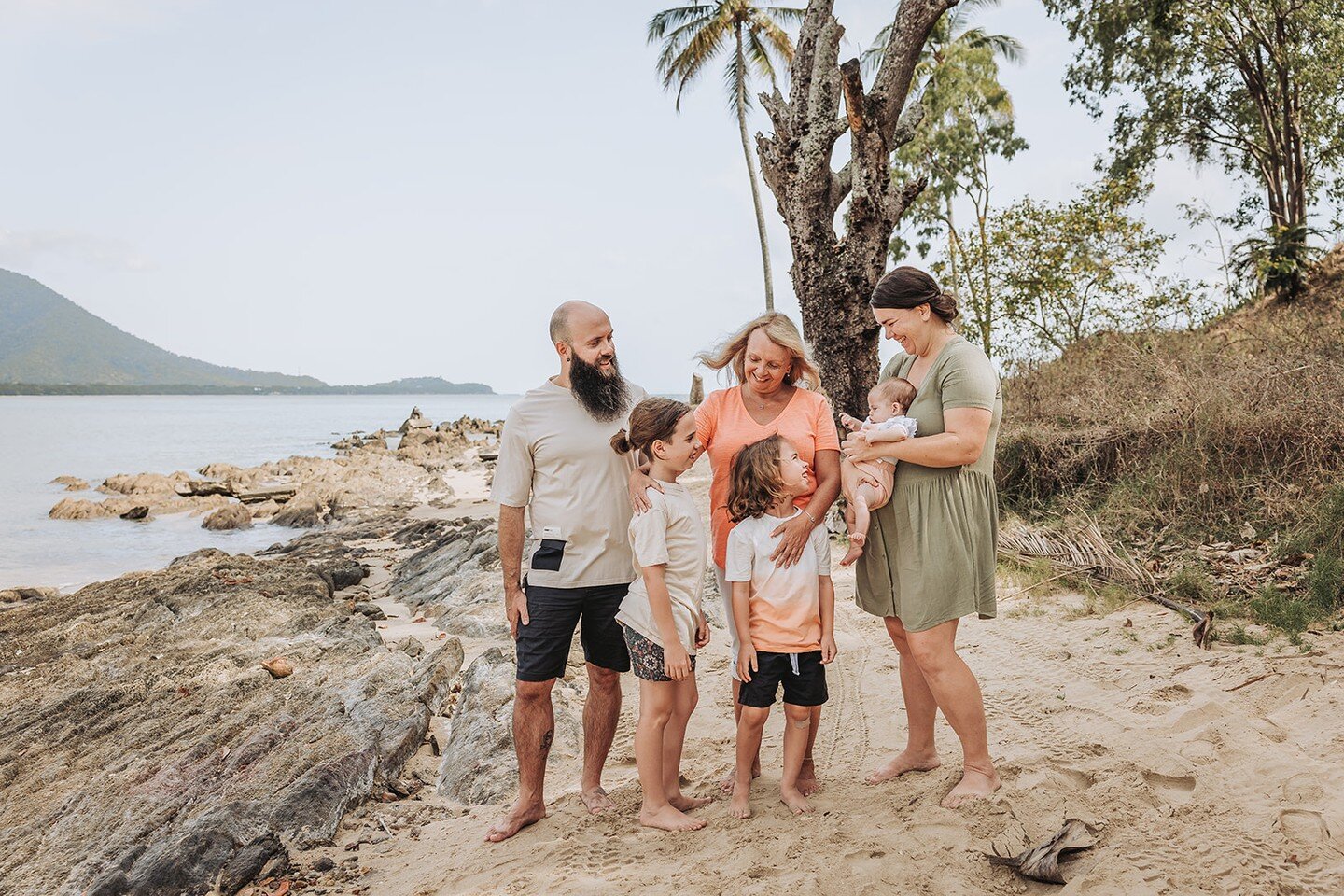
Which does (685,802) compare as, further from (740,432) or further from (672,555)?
(740,432)

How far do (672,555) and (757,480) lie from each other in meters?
0.48

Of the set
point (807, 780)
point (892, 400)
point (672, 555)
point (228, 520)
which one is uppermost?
point (892, 400)

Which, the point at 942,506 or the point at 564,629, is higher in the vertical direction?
the point at 942,506

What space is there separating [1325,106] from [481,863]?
65.5ft

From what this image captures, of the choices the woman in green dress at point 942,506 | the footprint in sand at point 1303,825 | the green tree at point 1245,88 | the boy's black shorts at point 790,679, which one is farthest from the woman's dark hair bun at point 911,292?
the green tree at point 1245,88

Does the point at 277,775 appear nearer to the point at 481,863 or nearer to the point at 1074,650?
the point at 481,863

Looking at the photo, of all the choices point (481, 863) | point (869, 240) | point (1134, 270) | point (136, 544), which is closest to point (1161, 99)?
point (1134, 270)

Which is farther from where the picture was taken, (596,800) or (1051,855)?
(596,800)

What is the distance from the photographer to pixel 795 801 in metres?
3.58

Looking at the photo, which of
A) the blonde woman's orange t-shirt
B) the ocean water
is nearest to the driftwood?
the blonde woman's orange t-shirt

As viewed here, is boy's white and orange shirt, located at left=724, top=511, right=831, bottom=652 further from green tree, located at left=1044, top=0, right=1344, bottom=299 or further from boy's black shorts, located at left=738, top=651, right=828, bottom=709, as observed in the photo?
green tree, located at left=1044, top=0, right=1344, bottom=299

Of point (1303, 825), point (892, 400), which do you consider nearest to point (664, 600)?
point (892, 400)

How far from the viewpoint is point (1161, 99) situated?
18.6 metres

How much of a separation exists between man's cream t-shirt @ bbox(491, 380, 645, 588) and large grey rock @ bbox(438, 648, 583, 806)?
147 centimetres
